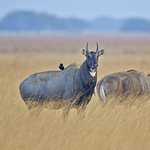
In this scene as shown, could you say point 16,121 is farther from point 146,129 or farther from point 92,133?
point 146,129

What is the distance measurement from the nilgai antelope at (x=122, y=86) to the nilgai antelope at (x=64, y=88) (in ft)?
1.94

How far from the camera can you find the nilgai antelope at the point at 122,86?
23.9ft

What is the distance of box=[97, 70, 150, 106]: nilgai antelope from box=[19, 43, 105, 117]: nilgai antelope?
592mm

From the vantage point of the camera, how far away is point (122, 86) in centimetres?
746

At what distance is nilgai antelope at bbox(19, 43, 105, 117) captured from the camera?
668 centimetres

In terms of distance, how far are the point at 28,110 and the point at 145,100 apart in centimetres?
273

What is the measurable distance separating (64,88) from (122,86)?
4.81 ft

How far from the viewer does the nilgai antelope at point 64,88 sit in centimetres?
668

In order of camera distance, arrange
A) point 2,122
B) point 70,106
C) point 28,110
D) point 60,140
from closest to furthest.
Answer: point 60,140, point 2,122, point 70,106, point 28,110

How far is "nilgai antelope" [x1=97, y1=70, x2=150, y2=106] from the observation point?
7.29 metres

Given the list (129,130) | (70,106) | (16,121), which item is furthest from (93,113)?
(16,121)

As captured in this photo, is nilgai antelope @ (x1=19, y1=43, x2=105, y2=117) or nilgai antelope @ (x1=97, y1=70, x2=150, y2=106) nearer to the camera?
nilgai antelope @ (x1=19, y1=43, x2=105, y2=117)

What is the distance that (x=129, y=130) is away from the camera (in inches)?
224

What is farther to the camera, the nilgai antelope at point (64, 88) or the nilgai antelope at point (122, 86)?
the nilgai antelope at point (122, 86)
